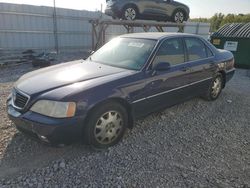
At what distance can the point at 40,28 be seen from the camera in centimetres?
1256

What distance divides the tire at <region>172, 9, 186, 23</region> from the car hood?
1006 cm

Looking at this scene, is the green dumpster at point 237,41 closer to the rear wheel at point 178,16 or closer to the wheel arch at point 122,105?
the rear wheel at point 178,16

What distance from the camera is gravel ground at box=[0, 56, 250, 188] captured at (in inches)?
114

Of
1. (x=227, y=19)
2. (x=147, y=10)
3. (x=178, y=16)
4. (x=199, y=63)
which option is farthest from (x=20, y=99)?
(x=227, y=19)

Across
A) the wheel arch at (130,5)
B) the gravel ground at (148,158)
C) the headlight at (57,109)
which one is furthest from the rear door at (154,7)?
the headlight at (57,109)

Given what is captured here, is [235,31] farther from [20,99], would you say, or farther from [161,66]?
[20,99]

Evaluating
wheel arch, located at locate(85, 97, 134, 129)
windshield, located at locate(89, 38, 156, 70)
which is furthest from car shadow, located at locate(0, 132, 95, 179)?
windshield, located at locate(89, 38, 156, 70)

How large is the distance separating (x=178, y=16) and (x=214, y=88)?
28.0 ft

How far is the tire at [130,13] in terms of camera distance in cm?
1109

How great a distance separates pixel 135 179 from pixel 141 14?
9.90 m

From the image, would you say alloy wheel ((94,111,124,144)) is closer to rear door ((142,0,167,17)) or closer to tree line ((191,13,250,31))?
rear door ((142,0,167,17))

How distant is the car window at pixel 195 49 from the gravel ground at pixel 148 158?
121 centimetres

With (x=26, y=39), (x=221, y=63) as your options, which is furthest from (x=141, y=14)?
(x=221, y=63)

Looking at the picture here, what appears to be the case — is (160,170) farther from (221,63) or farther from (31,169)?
(221,63)
